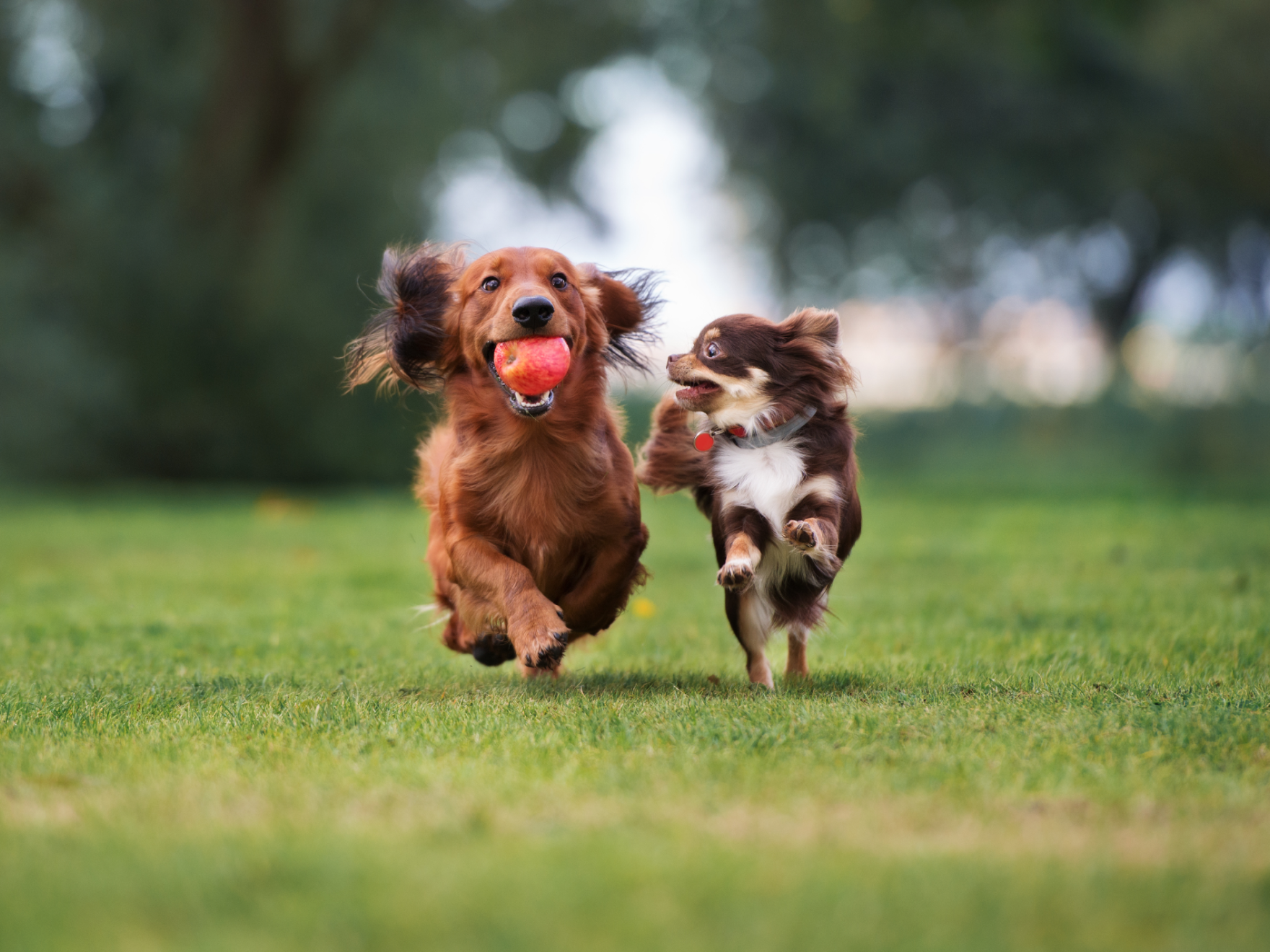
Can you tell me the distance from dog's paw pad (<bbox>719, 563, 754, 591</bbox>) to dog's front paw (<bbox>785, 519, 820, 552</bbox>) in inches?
6.3

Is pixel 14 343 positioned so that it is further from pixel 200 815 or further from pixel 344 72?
pixel 200 815

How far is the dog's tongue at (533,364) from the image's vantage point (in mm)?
4582

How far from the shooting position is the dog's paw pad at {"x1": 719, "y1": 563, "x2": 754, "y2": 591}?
4086 millimetres

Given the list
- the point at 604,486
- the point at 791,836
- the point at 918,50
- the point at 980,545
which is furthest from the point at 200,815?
the point at 918,50

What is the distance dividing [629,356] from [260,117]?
44.8 feet

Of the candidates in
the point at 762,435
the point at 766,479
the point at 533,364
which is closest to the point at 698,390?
the point at 762,435

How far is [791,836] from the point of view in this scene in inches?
102

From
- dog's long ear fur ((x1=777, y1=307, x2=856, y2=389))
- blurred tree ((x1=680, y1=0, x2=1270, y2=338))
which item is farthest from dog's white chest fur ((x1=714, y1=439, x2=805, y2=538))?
blurred tree ((x1=680, y1=0, x2=1270, y2=338))

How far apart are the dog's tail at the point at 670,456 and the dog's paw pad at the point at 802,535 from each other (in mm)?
679

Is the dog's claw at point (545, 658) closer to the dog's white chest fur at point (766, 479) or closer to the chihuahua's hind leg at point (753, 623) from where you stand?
the chihuahua's hind leg at point (753, 623)

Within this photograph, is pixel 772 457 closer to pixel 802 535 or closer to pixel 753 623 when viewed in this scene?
pixel 802 535

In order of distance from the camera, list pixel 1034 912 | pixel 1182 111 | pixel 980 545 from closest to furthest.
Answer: pixel 1034 912, pixel 980 545, pixel 1182 111

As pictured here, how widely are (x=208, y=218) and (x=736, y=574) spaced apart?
1531 cm

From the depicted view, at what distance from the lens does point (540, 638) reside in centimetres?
432
